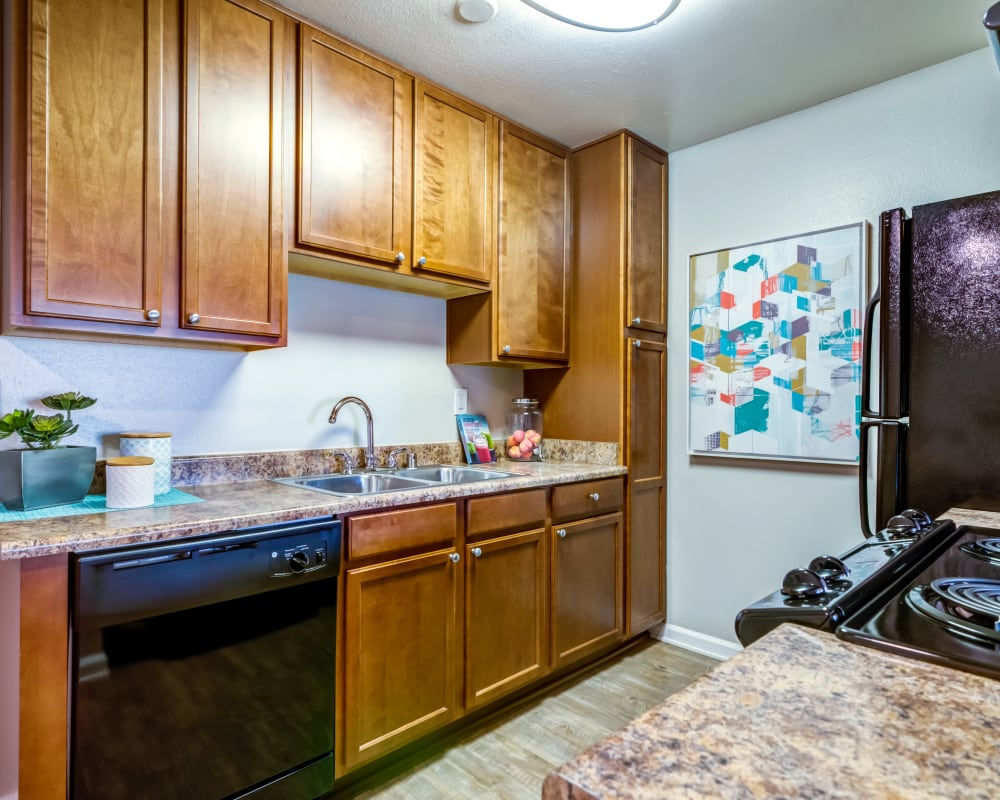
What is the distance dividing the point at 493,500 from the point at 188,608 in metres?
1.02

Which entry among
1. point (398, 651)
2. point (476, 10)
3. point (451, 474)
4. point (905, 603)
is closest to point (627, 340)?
point (451, 474)

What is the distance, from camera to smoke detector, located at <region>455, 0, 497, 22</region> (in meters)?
1.83

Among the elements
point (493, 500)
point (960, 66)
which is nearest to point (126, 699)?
point (493, 500)

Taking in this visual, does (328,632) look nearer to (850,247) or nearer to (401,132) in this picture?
(401,132)

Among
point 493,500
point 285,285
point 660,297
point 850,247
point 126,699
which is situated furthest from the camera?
point 660,297

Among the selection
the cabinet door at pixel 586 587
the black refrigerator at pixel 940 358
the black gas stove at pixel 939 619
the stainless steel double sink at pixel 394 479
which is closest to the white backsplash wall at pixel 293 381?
the stainless steel double sink at pixel 394 479

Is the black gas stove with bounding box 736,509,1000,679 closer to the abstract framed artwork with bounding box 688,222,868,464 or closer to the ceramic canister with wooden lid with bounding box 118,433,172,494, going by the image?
the abstract framed artwork with bounding box 688,222,868,464

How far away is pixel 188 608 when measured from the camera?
1402mm

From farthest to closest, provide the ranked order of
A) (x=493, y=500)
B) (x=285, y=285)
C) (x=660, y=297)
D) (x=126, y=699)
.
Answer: (x=660, y=297), (x=493, y=500), (x=285, y=285), (x=126, y=699)

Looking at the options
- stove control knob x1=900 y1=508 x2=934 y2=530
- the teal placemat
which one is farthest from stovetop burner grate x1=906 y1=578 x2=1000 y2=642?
the teal placemat

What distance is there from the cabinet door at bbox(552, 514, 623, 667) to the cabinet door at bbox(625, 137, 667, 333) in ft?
3.16

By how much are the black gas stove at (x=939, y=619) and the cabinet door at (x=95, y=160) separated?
5.76 ft

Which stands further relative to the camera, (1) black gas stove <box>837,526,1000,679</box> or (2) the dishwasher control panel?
(2) the dishwasher control panel

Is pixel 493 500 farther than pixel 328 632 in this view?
Yes
